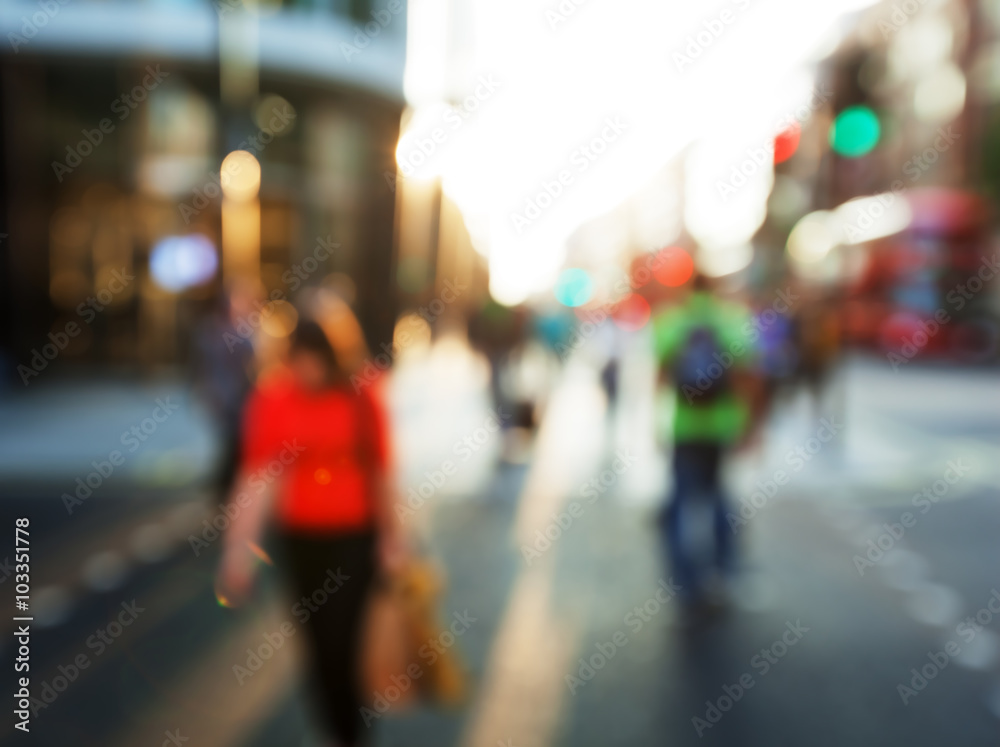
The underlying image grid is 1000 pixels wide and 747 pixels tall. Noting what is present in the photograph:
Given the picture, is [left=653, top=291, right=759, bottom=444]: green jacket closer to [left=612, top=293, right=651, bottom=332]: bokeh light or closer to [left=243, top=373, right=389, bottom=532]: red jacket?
[left=243, top=373, right=389, bottom=532]: red jacket

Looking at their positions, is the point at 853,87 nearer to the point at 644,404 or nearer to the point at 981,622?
the point at 981,622

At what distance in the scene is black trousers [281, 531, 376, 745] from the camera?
3475 mm

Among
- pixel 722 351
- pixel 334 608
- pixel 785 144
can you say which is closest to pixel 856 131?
pixel 785 144

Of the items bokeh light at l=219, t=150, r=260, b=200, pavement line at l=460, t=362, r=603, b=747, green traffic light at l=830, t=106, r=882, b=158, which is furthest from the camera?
bokeh light at l=219, t=150, r=260, b=200

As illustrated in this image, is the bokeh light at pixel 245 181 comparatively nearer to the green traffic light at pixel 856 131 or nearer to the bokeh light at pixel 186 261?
the bokeh light at pixel 186 261

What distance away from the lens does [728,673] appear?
4582mm

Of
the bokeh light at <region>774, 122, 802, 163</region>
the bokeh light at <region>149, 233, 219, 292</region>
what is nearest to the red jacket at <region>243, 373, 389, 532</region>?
the bokeh light at <region>774, 122, 802, 163</region>

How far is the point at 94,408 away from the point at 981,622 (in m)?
13.9

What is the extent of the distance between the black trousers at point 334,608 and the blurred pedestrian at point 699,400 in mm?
2560

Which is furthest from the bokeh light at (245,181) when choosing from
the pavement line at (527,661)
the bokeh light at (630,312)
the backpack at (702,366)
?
Result: the backpack at (702,366)

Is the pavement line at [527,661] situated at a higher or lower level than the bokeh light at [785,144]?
lower

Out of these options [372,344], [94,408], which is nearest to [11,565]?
[94,408]

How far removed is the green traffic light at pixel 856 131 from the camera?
6.35 m

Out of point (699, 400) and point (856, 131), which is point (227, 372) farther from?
point (856, 131)
